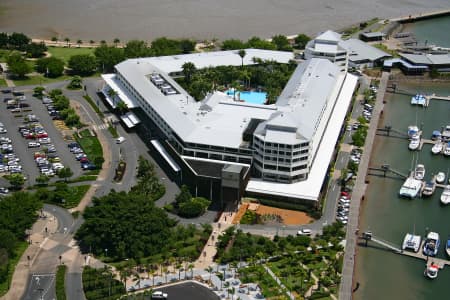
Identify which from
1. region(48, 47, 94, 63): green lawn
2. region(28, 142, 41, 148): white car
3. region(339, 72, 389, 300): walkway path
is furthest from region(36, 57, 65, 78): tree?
region(339, 72, 389, 300): walkway path

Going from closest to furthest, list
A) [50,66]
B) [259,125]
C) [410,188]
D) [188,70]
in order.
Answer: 1. [259,125]
2. [410,188]
3. [188,70]
4. [50,66]

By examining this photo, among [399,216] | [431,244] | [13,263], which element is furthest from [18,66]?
[431,244]

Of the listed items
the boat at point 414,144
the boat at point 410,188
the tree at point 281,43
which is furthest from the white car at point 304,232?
the tree at point 281,43

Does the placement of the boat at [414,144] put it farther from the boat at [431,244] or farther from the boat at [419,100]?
the boat at [431,244]

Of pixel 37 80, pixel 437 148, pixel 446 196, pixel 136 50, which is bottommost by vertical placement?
pixel 446 196

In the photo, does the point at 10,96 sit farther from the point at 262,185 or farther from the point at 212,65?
the point at 262,185

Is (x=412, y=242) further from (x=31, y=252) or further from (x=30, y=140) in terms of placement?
(x=30, y=140)

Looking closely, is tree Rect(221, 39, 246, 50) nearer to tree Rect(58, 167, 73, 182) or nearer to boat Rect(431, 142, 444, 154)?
boat Rect(431, 142, 444, 154)
